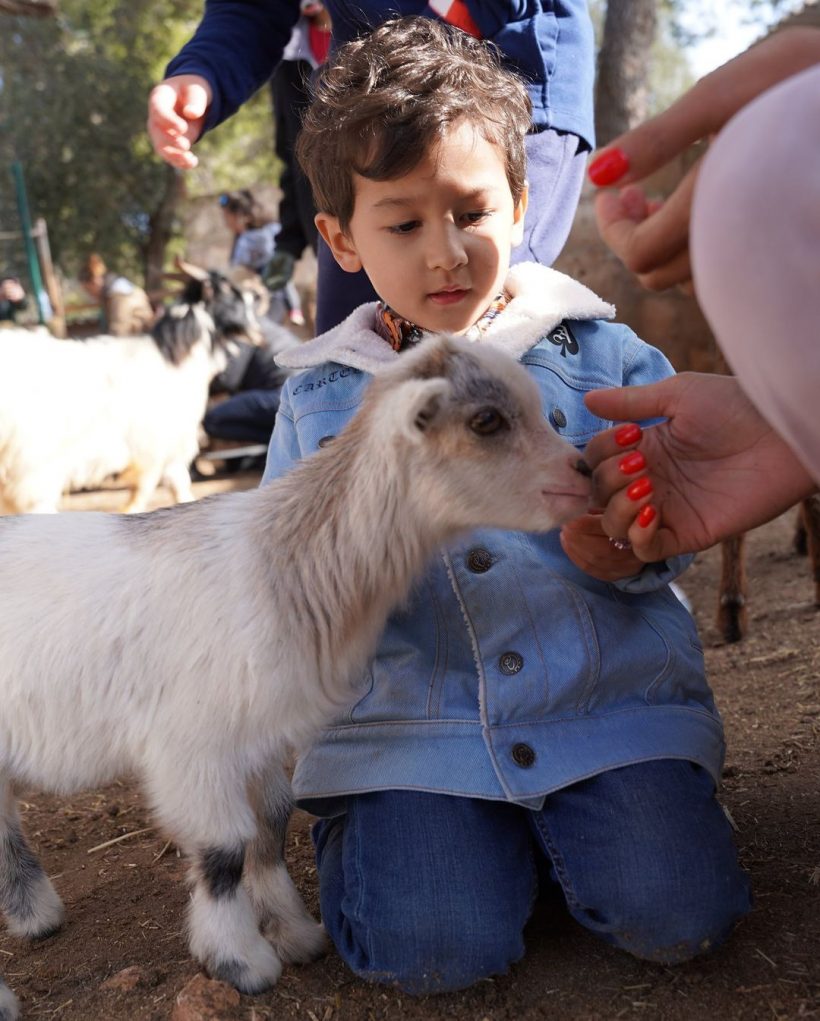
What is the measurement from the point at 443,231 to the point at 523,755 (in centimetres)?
111

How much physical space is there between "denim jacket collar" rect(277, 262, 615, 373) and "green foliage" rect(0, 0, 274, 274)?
63.4 ft

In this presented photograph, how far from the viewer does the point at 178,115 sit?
9.56 ft

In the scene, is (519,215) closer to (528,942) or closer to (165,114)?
(165,114)

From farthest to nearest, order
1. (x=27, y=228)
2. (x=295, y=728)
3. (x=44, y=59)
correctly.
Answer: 1. (x=44, y=59)
2. (x=27, y=228)
3. (x=295, y=728)

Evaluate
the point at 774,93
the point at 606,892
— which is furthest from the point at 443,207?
the point at 606,892

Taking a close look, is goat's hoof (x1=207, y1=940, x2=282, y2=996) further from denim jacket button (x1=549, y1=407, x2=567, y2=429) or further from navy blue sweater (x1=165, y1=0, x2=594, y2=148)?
navy blue sweater (x1=165, y1=0, x2=594, y2=148)

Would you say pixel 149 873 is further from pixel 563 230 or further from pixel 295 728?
pixel 563 230

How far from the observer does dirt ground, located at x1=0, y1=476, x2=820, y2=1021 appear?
6.54 feet

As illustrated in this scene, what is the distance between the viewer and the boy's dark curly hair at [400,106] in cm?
236

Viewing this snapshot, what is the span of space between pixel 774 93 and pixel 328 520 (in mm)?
1083

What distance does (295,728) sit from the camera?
2.10 metres

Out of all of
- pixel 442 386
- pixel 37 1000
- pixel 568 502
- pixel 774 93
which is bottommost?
pixel 37 1000

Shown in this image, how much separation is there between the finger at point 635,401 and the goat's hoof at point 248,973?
44.9 inches

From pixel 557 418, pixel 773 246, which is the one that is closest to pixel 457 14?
pixel 557 418
